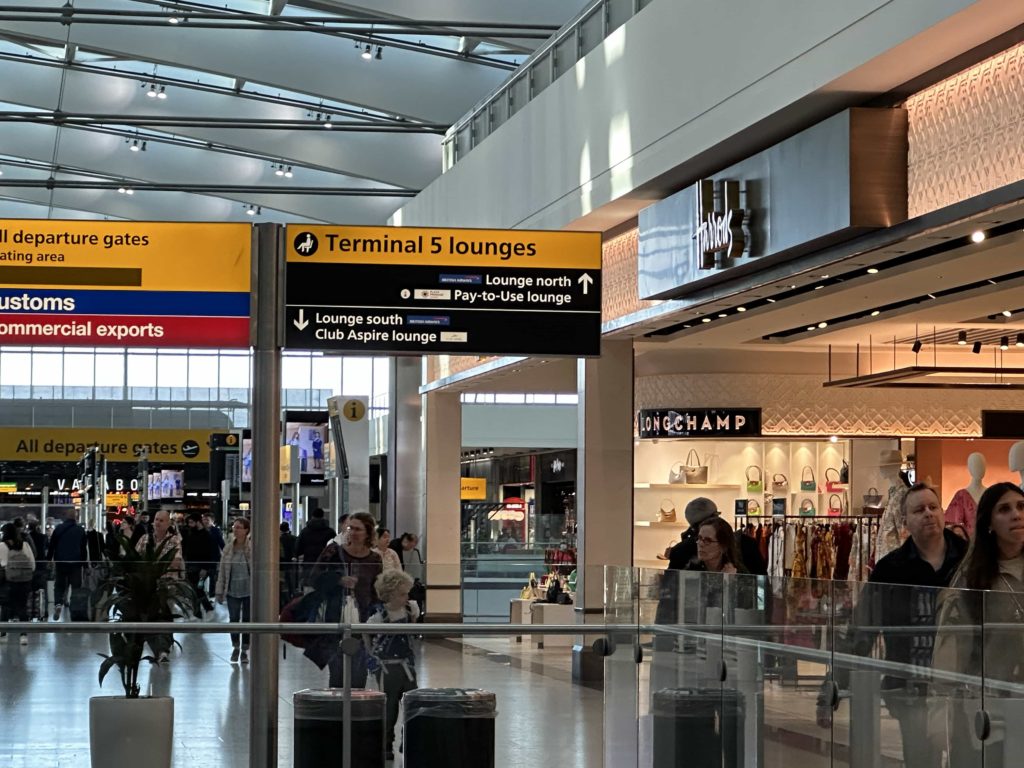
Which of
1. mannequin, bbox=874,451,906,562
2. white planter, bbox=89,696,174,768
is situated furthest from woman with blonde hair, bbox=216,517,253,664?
mannequin, bbox=874,451,906,562

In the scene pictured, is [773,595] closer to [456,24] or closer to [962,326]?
[962,326]

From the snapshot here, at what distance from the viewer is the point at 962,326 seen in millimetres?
15500

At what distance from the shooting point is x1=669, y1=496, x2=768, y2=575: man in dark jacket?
31.2 feet

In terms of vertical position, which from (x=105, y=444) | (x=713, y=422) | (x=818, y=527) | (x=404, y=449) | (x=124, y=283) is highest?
(x=124, y=283)

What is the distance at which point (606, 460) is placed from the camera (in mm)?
15016

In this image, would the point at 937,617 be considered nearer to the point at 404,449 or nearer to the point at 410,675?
the point at 410,675

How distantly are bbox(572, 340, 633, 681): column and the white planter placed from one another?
737cm

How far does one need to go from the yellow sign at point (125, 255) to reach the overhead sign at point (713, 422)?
1222 centimetres

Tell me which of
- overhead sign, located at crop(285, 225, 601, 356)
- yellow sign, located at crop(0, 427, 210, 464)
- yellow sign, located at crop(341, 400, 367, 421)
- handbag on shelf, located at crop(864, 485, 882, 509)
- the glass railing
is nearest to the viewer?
the glass railing

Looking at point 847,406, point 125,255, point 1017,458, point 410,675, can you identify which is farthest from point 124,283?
point 847,406

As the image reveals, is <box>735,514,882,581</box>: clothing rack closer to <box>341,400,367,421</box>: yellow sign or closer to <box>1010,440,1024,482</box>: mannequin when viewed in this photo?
<box>1010,440,1024,482</box>: mannequin

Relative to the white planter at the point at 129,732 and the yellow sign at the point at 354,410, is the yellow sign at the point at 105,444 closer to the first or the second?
the yellow sign at the point at 354,410

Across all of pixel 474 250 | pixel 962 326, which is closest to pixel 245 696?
pixel 474 250

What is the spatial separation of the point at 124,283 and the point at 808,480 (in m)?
14.0
